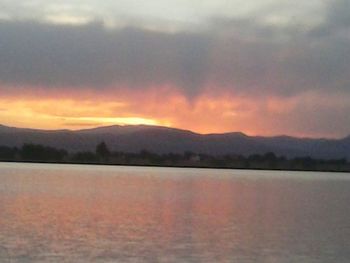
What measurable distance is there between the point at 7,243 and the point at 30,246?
1.09 meters

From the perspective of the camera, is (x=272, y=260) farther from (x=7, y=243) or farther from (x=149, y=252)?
(x=7, y=243)

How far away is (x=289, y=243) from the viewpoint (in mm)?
31875

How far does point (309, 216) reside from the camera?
48969mm

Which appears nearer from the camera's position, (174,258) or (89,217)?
(174,258)

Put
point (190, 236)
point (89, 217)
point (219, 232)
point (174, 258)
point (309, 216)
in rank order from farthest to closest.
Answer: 1. point (309, 216)
2. point (89, 217)
3. point (219, 232)
4. point (190, 236)
5. point (174, 258)

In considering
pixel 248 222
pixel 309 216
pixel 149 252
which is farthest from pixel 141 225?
pixel 309 216

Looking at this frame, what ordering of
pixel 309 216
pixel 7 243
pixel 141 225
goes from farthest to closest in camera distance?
pixel 309 216
pixel 141 225
pixel 7 243

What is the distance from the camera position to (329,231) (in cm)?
3781

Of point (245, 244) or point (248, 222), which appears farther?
point (248, 222)

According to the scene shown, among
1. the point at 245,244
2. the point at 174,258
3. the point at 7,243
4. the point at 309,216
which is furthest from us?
the point at 309,216

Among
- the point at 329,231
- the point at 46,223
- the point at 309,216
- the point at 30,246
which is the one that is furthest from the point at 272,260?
the point at 309,216

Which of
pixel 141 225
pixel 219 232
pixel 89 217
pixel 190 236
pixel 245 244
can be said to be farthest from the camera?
pixel 89 217

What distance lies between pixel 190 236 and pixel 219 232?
269 centimetres

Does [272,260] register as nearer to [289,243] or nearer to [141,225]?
[289,243]
